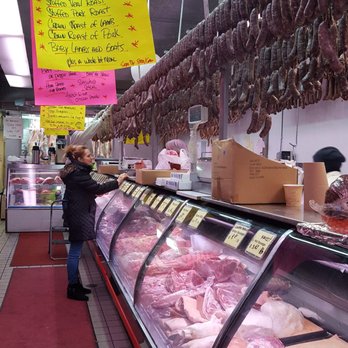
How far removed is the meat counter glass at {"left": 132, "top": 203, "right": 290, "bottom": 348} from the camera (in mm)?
2078

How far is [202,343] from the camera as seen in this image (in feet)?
6.85

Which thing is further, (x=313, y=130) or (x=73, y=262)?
(x=313, y=130)

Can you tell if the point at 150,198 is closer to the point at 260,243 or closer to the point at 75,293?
the point at 75,293

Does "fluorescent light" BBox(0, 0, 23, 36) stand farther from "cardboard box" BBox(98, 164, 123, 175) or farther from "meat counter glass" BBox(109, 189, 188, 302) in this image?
"meat counter glass" BBox(109, 189, 188, 302)

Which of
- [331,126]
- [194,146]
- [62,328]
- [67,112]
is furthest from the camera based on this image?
[67,112]

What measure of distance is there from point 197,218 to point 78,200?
2558mm

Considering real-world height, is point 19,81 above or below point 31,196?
above

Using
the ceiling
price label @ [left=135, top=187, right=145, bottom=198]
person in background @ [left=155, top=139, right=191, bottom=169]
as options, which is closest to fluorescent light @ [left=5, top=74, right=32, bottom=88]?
the ceiling

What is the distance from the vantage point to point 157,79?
4.79 metres

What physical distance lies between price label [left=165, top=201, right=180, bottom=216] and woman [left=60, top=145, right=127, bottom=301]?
1.71 metres

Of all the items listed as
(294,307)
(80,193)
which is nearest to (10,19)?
(80,193)

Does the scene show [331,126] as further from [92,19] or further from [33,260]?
[33,260]

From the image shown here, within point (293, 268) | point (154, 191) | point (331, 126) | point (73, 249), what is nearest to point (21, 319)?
point (73, 249)

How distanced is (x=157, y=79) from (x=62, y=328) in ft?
9.06
